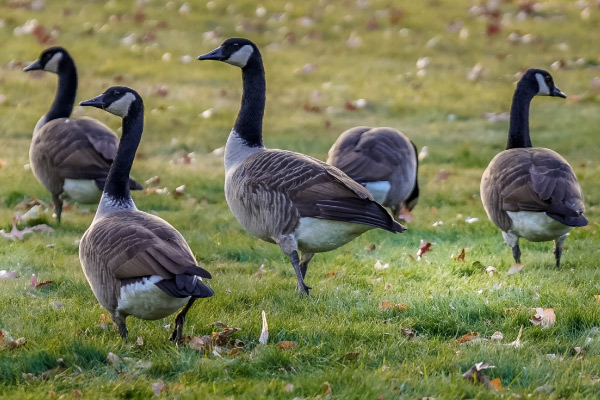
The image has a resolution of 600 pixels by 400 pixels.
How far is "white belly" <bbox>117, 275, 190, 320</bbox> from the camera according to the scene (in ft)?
16.8

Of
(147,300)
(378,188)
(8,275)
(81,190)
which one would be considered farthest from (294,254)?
(81,190)

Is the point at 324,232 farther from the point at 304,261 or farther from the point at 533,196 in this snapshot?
the point at 533,196

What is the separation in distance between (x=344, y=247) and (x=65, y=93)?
173 inches

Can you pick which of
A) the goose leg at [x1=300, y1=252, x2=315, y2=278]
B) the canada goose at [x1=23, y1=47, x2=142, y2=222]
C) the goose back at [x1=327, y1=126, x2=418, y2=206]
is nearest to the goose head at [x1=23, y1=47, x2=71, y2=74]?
the canada goose at [x1=23, y1=47, x2=142, y2=222]

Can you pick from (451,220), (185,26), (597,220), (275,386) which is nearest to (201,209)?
(451,220)

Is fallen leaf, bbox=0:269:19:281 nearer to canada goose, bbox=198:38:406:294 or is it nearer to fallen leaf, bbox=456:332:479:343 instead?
canada goose, bbox=198:38:406:294

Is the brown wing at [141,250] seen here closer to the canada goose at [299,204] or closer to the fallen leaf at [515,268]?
the canada goose at [299,204]

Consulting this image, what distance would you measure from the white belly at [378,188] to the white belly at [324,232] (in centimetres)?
263

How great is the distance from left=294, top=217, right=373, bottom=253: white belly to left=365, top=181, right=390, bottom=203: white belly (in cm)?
263

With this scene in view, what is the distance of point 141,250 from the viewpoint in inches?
205

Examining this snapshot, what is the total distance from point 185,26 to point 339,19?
387 cm

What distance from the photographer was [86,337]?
5.53 meters

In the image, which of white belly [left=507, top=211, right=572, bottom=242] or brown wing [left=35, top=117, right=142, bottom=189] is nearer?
white belly [left=507, top=211, right=572, bottom=242]

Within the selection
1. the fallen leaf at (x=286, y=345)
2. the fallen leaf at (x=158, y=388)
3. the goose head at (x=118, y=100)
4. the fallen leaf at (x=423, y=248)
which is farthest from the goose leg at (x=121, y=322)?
the fallen leaf at (x=423, y=248)
